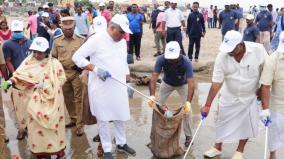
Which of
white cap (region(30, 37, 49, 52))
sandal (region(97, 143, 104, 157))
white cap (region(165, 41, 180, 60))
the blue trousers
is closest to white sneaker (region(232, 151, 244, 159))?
white cap (region(165, 41, 180, 60))

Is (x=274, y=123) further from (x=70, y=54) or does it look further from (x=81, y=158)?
(x=70, y=54)

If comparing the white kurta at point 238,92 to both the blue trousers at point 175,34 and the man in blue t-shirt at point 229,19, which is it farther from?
the man in blue t-shirt at point 229,19

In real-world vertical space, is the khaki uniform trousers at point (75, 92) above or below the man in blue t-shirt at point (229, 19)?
below

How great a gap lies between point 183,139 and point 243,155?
94cm

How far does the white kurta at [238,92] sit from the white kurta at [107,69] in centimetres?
120

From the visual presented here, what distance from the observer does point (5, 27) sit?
812 centimetres

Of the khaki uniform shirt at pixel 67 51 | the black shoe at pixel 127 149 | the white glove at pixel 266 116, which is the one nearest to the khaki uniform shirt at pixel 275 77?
the white glove at pixel 266 116

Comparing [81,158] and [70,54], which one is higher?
[70,54]

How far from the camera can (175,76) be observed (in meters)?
5.64

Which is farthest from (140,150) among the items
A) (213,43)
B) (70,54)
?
(213,43)

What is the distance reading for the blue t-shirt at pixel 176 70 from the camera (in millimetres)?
5480

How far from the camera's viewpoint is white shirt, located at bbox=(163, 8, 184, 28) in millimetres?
12109

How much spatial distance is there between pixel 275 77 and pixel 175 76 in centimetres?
139

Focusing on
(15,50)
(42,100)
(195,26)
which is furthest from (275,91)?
(195,26)
